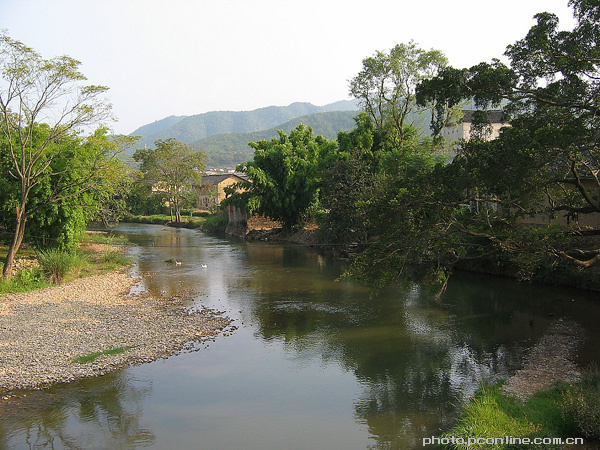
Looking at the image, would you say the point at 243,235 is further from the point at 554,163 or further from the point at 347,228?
the point at 554,163

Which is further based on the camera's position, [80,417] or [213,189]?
[213,189]

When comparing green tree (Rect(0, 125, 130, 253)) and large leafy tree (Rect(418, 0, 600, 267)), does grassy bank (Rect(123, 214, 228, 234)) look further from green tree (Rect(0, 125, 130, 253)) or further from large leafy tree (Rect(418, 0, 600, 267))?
large leafy tree (Rect(418, 0, 600, 267))

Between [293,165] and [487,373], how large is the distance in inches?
1273

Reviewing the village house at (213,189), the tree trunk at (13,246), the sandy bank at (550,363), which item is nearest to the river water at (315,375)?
the sandy bank at (550,363)

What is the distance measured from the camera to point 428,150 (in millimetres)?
30062

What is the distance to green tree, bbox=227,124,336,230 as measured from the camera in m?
42.4

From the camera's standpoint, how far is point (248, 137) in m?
178

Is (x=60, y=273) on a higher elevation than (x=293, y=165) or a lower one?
lower

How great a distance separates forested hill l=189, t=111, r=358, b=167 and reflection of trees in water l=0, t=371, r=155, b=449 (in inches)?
5274

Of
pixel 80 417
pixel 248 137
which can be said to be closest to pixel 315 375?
pixel 80 417

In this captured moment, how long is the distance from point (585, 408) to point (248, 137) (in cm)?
17476

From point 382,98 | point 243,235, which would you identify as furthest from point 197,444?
point 243,235

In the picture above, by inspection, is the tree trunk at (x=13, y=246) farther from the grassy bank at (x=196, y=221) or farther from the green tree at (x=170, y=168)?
the green tree at (x=170, y=168)

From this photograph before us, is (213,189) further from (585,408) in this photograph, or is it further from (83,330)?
(585,408)
